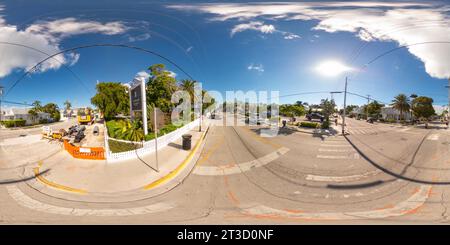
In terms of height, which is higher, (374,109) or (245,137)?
(374,109)

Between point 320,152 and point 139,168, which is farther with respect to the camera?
point 320,152

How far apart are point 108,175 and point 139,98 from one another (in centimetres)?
838

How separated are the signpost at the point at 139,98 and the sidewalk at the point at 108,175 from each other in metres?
4.41

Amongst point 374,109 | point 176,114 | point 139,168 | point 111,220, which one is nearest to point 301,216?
point 111,220

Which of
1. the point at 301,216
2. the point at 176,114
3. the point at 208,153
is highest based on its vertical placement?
the point at 176,114

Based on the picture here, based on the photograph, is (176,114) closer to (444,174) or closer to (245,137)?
(245,137)

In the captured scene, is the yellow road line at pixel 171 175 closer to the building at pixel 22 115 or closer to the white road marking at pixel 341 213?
the white road marking at pixel 341 213

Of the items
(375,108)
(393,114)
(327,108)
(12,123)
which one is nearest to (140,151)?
(327,108)

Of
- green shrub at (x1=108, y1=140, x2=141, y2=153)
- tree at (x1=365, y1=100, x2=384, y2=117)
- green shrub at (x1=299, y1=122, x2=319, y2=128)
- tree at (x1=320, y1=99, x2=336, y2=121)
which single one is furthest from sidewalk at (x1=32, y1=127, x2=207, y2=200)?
tree at (x1=365, y1=100, x2=384, y2=117)

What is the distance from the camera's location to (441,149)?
9.80 metres

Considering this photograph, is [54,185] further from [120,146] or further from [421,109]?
Answer: [421,109]

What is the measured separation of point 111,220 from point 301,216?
4657mm

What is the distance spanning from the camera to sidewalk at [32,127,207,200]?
19.5 feet

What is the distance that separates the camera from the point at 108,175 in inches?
279
